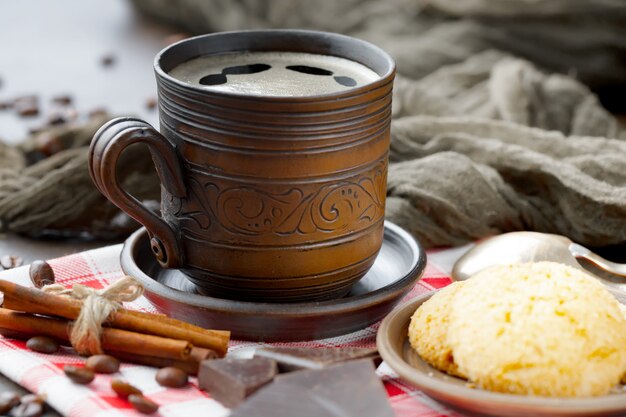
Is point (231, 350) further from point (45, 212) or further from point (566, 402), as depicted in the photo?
point (45, 212)

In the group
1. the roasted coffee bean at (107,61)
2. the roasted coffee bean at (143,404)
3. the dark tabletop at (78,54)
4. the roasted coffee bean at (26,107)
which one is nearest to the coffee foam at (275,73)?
the roasted coffee bean at (143,404)

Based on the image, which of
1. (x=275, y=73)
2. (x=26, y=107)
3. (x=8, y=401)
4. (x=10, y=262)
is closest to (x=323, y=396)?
(x=8, y=401)

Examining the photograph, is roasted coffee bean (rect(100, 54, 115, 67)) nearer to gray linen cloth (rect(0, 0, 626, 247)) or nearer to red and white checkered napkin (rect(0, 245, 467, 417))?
gray linen cloth (rect(0, 0, 626, 247))

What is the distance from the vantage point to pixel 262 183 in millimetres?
1014

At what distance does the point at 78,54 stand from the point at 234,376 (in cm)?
170

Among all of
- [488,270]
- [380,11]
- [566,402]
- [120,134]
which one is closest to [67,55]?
[380,11]

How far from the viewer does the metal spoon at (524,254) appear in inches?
47.7

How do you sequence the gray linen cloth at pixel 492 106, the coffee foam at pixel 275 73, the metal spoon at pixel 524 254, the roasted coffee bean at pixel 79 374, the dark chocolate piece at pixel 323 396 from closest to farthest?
the dark chocolate piece at pixel 323 396 < the roasted coffee bean at pixel 79 374 < the coffee foam at pixel 275 73 < the metal spoon at pixel 524 254 < the gray linen cloth at pixel 492 106

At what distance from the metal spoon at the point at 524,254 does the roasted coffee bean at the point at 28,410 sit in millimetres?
541

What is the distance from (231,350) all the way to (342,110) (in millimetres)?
281

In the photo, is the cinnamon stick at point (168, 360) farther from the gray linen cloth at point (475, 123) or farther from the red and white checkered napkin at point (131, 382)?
the gray linen cloth at point (475, 123)

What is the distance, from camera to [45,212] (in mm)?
1422

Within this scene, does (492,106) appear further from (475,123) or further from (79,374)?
(79,374)

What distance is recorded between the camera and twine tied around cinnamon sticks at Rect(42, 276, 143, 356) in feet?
3.29
